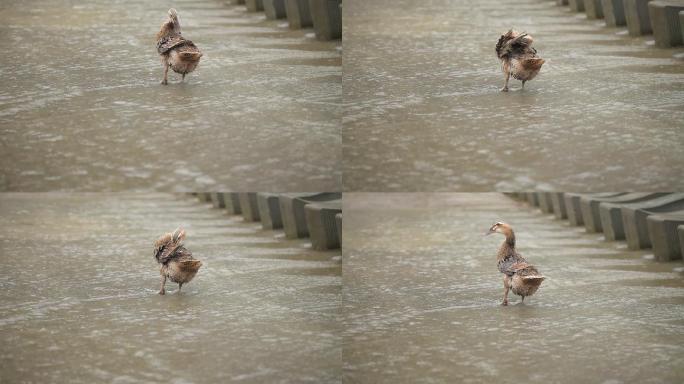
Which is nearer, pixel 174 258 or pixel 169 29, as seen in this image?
pixel 174 258

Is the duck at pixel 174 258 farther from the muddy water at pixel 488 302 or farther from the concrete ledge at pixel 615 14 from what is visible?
the concrete ledge at pixel 615 14

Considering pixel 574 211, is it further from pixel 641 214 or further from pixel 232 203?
pixel 232 203

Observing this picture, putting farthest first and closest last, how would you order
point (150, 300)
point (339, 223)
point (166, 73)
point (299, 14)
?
point (299, 14) < point (166, 73) < point (339, 223) < point (150, 300)

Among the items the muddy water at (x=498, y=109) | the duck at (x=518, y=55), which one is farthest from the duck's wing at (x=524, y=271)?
the duck at (x=518, y=55)

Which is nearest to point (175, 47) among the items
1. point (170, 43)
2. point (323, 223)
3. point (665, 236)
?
point (170, 43)

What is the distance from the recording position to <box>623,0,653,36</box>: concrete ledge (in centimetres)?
656

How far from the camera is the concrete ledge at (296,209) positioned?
16.0 ft

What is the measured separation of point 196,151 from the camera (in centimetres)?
484

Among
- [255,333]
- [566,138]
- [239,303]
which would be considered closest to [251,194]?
[239,303]

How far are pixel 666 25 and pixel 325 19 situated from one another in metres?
1.78

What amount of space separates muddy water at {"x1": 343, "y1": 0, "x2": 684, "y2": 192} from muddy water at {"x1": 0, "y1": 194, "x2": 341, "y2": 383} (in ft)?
1.94

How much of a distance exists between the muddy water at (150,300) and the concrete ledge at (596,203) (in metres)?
1.13

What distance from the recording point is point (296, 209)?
504 centimetres

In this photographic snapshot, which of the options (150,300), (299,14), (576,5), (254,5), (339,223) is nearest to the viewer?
(150,300)
